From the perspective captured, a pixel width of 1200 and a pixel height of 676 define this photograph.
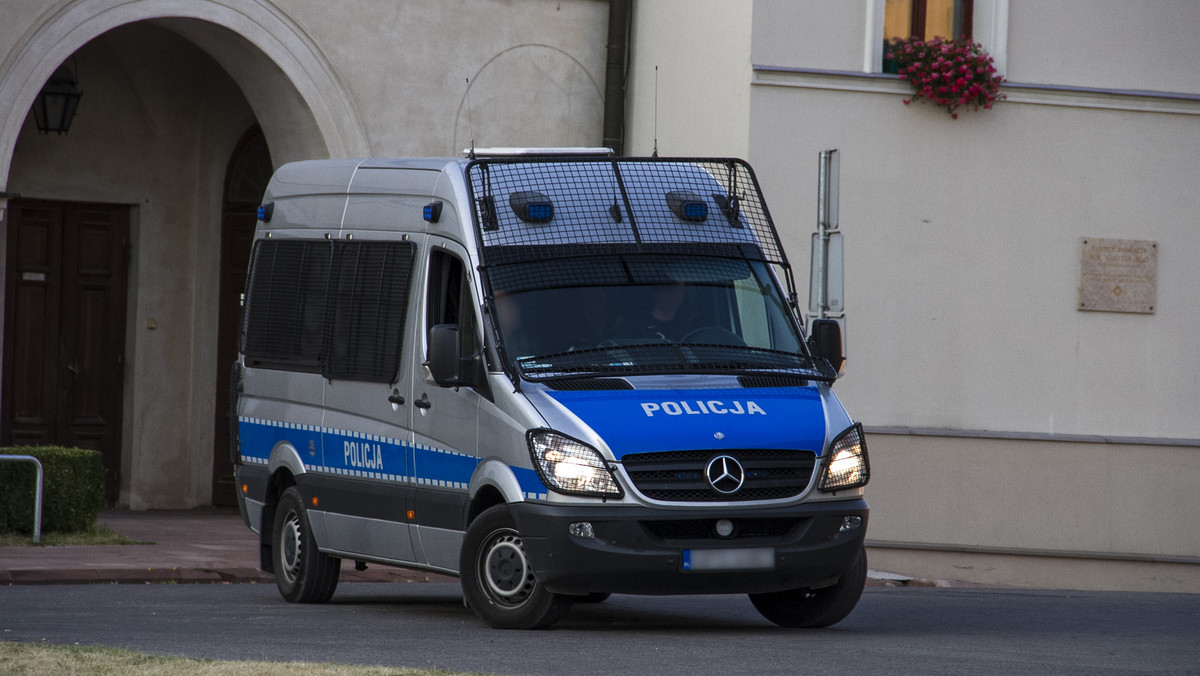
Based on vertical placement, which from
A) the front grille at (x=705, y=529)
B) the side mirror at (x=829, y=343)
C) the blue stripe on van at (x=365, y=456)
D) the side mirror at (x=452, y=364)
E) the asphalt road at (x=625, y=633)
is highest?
the side mirror at (x=829, y=343)

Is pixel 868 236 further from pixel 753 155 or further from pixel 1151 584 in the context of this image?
pixel 1151 584

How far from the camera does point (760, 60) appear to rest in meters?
16.3

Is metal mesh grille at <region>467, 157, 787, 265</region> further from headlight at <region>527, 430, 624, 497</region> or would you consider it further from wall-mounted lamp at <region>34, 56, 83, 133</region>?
wall-mounted lamp at <region>34, 56, 83, 133</region>

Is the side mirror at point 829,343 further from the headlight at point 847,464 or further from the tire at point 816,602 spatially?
the tire at point 816,602

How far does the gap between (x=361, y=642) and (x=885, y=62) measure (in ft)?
31.0

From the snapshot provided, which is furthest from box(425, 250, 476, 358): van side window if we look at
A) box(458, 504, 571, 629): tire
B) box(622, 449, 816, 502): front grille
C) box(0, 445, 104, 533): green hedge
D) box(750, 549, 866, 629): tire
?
box(0, 445, 104, 533): green hedge

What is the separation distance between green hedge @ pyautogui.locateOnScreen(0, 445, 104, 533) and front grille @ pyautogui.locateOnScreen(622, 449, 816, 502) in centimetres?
732

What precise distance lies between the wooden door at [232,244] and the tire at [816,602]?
1044 centimetres

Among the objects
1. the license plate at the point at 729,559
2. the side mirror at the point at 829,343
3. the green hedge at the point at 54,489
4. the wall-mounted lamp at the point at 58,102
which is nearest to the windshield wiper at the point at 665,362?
the side mirror at the point at 829,343

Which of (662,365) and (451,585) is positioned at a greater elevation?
(662,365)

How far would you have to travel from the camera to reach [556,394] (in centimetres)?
916

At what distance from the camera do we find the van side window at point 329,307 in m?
10.6

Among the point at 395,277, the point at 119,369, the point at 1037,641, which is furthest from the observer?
the point at 119,369

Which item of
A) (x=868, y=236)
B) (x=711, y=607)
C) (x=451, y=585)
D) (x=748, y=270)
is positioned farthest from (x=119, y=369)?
(x=748, y=270)
